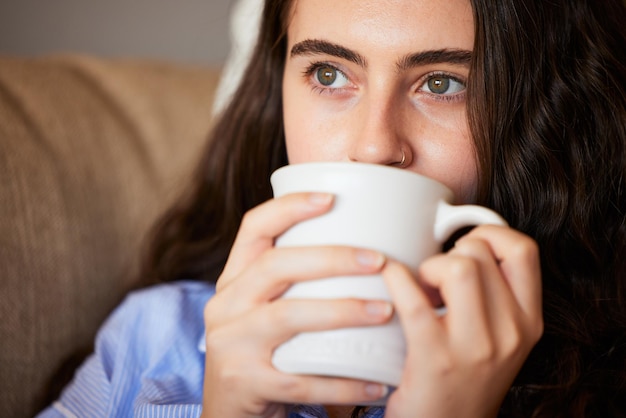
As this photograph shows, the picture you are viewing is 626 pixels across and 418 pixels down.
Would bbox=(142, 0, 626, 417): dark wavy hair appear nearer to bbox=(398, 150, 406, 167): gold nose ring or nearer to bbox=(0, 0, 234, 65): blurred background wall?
bbox=(398, 150, 406, 167): gold nose ring

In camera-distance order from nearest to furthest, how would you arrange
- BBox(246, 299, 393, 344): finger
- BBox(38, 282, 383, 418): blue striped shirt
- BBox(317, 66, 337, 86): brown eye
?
BBox(246, 299, 393, 344): finger → BBox(317, 66, 337, 86): brown eye → BBox(38, 282, 383, 418): blue striped shirt

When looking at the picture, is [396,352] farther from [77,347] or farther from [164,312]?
[77,347]

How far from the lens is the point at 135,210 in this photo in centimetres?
135

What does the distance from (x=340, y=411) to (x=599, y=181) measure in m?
0.49

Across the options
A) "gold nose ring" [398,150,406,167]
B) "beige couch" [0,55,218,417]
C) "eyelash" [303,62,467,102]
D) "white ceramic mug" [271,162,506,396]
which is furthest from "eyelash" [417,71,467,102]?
"beige couch" [0,55,218,417]

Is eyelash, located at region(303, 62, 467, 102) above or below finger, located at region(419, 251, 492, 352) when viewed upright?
above

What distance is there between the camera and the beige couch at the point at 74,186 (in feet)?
3.64

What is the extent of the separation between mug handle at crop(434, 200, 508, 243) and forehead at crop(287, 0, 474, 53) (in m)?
0.26

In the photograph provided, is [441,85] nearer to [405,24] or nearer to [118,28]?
[405,24]

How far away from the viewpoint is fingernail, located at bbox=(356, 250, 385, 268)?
64 centimetres

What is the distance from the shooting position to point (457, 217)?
68 centimetres

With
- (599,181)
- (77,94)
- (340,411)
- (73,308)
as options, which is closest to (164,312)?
(73,308)

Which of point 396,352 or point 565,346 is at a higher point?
point 396,352

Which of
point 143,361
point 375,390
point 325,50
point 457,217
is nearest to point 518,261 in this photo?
point 457,217
